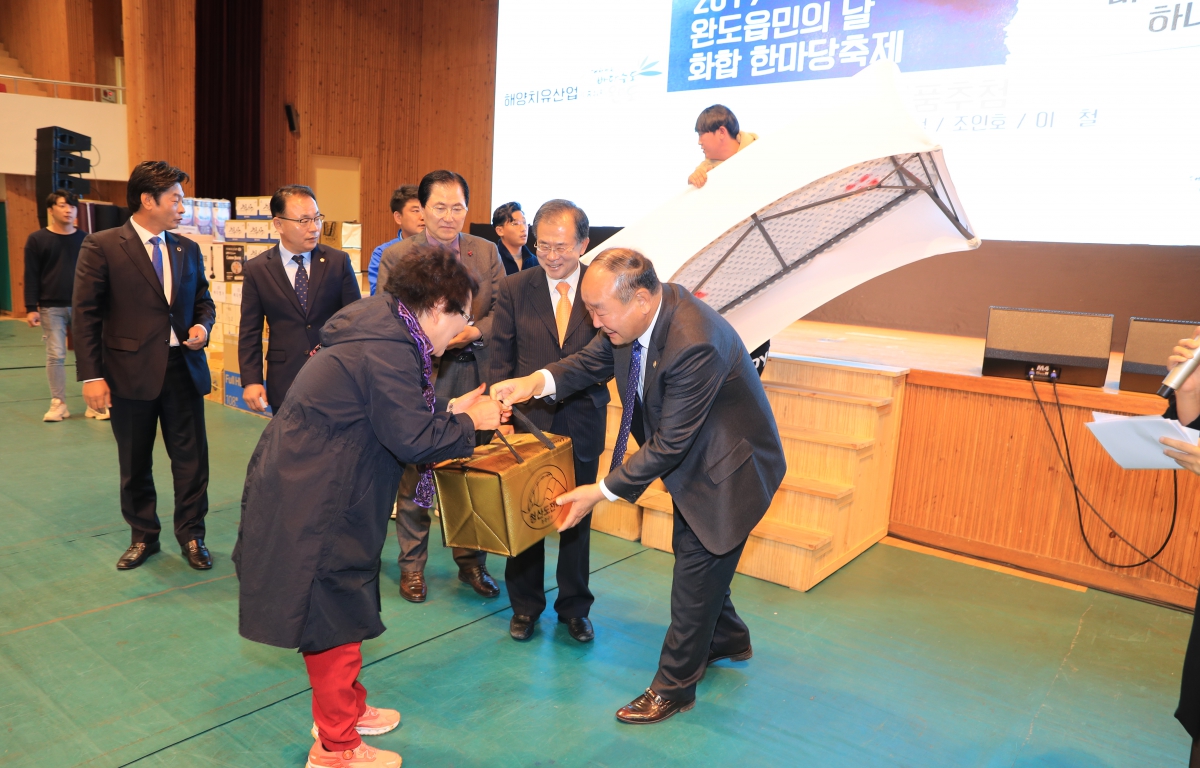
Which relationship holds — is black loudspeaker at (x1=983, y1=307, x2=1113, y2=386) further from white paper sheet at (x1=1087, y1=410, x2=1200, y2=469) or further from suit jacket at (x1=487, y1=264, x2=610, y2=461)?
suit jacket at (x1=487, y1=264, x2=610, y2=461)

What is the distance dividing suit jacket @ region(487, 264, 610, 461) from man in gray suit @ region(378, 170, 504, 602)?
0.21 metres

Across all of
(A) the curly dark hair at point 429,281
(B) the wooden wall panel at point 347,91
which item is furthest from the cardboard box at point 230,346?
(B) the wooden wall panel at point 347,91

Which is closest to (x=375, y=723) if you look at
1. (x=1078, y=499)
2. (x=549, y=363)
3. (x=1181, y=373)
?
(x=549, y=363)

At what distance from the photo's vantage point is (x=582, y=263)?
3.01m

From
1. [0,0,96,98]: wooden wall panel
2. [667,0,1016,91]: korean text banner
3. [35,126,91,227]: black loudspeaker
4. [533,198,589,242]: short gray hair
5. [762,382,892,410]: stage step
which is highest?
[0,0,96,98]: wooden wall panel

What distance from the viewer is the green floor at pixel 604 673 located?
243cm

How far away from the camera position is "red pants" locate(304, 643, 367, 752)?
212 centimetres

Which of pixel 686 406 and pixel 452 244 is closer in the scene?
pixel 686 406

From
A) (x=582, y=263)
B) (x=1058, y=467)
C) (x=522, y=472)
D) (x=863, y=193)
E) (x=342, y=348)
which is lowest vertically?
(x=1058, y=467)

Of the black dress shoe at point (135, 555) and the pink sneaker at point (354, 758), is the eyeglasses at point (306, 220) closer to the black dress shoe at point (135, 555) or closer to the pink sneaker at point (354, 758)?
the black dress shoe at point (135, 555)

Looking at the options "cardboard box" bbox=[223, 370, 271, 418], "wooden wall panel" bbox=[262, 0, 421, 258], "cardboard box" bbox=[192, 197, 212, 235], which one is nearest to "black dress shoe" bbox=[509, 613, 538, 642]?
"cardboard box" bbox=[223, 370, 271, 418]

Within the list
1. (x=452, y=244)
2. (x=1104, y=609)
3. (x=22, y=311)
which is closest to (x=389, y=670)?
(x=452, y=244)

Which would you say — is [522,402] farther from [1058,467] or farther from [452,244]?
[1058,467]

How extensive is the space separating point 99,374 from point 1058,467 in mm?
4641
